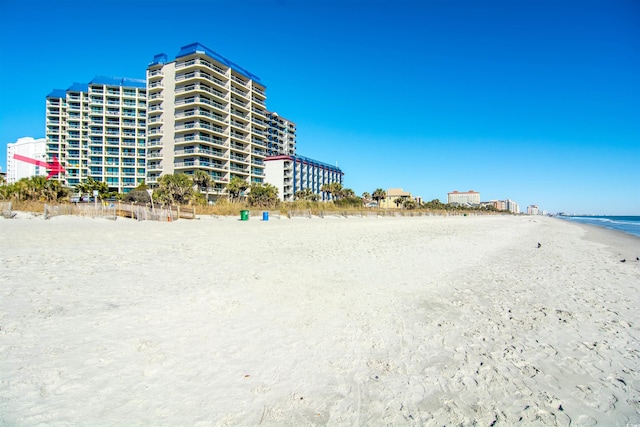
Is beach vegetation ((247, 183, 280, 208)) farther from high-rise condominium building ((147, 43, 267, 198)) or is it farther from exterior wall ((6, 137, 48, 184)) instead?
exterior wall ((6, 137, 48, 184))

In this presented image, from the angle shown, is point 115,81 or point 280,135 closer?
point 115,81

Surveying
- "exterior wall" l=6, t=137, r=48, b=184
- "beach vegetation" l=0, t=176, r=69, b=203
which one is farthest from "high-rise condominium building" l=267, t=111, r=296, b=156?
"exterior wall" l=6, t=137, r=48, b=184

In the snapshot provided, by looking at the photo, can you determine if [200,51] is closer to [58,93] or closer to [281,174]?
[281,174]

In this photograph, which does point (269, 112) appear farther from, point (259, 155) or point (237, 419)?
point (237, 419)

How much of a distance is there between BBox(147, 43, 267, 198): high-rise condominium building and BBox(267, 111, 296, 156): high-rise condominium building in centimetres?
2748

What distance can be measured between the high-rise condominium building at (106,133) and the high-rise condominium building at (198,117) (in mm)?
14037

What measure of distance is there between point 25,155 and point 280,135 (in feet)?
411

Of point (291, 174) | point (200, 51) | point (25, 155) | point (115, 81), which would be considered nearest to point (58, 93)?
point (115, 81)

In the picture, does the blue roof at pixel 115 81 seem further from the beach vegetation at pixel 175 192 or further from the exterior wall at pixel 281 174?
the beach vegetation at pixel 175 192

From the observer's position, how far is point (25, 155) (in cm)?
13800

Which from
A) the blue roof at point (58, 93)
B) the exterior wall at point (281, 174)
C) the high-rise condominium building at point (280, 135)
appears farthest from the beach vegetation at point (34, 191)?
the blue roof at point (58, 93)

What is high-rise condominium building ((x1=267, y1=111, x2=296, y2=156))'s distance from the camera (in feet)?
311

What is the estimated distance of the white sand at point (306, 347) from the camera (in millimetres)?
2510

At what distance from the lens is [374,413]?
8.17 ft
